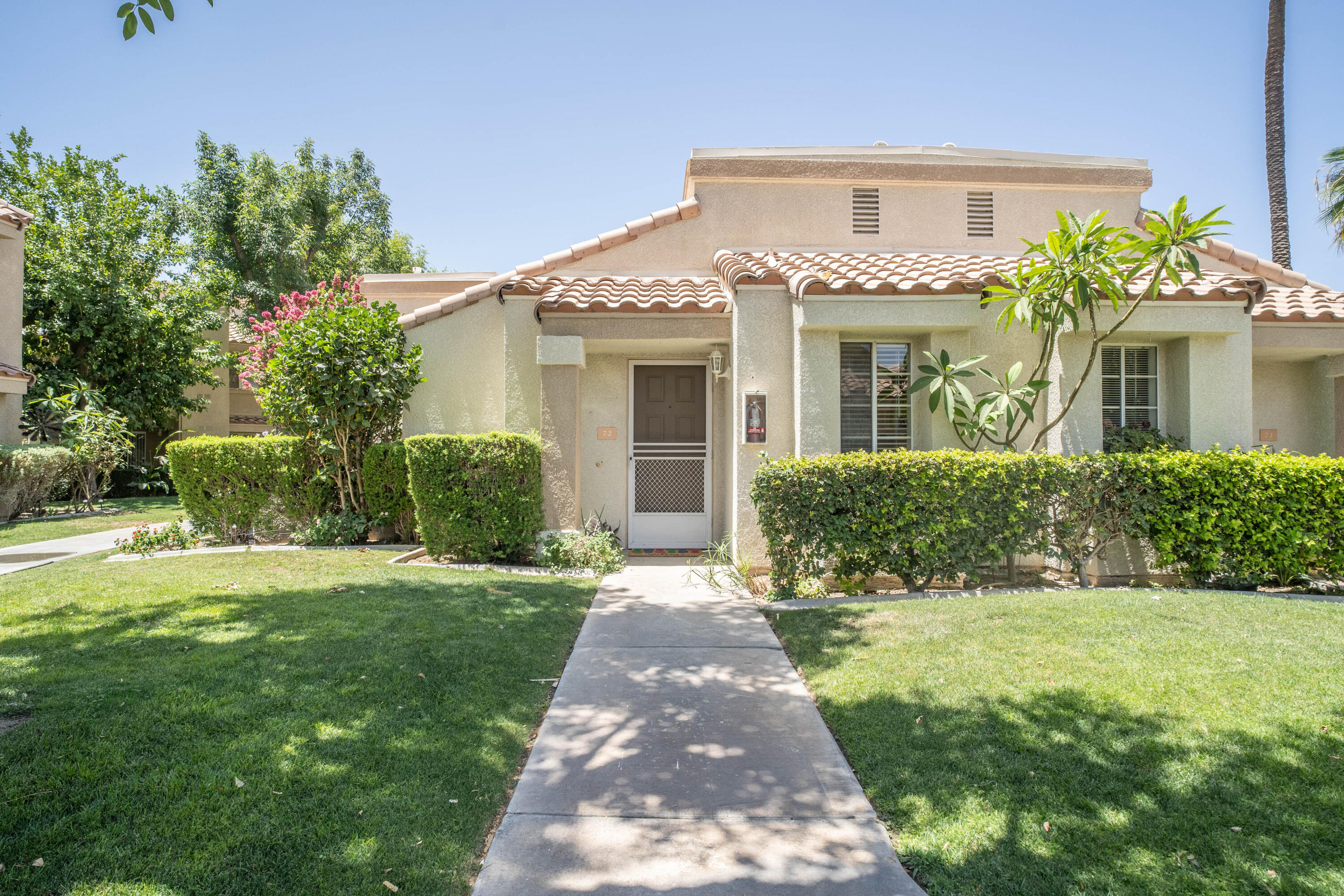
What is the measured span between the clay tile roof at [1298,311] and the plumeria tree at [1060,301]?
1145 millimetres

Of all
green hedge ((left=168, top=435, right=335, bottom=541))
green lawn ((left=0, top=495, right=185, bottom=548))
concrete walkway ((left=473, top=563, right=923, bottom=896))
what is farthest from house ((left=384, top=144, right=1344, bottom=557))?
green lawn ((left=0, top=495, right=185, bottom=548))

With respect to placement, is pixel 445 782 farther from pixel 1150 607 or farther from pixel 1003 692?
pixel 1150 607

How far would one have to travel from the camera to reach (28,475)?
13.0 m

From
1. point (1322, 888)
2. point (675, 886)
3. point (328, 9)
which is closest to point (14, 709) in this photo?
point (675, 886)

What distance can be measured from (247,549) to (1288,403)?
15401mm

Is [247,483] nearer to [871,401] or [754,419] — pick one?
[754,419]

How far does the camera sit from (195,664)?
4.51 m

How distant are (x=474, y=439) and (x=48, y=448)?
11.4 metres

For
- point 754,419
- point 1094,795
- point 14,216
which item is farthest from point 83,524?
point 1094,795

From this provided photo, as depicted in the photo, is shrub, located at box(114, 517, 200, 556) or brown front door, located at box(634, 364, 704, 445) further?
brown front door, located at box(634, 364, 704, 445)

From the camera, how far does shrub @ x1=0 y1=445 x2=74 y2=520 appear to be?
12750 mm

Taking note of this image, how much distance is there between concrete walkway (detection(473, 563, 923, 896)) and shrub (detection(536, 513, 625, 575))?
314 centimetres

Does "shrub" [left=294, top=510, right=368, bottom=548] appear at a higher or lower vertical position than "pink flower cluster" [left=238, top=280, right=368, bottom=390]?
lower

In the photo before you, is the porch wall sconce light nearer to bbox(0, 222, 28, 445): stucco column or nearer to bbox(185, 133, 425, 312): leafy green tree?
bbox(0, 222, 28, 445): stucco column
